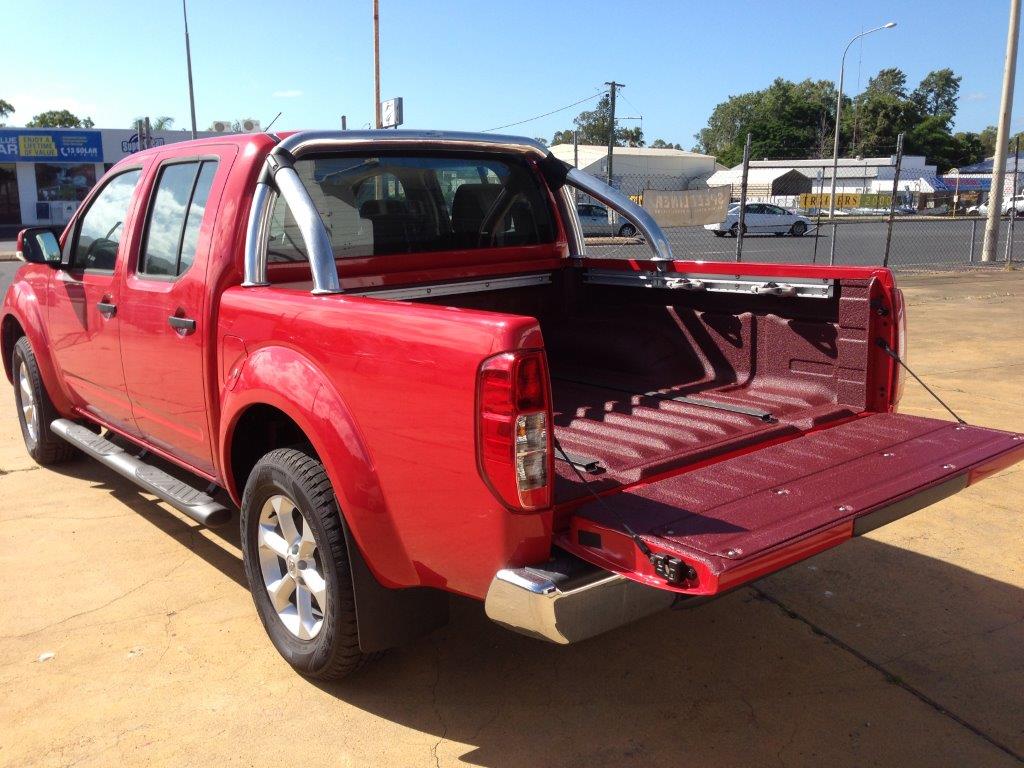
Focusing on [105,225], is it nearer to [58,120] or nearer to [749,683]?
[749,683]

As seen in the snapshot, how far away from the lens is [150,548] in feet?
15.2

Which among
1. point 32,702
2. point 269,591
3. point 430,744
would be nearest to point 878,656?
point 430,744

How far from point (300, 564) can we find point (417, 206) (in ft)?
6.01

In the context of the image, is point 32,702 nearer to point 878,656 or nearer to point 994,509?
point 878,656

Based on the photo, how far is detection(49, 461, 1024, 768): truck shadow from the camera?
9.75 ft

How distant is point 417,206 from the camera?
4.33 meters

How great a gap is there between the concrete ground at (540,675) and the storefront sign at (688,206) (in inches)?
428

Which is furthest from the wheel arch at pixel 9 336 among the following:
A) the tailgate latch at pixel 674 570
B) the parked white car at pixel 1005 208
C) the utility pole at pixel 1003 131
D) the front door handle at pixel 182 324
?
the parked white car at pixel 1005 208

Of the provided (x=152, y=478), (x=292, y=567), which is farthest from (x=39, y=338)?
(x=292, y=567)

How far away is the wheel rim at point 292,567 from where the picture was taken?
3.22 m

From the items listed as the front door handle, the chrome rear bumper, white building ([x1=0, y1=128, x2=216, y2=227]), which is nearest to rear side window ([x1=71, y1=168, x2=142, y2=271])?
the front door handle

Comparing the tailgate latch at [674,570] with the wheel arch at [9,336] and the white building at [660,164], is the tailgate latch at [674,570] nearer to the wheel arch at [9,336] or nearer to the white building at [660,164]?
the wheel arch at [9,336]

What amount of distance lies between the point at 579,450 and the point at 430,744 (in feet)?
3.64

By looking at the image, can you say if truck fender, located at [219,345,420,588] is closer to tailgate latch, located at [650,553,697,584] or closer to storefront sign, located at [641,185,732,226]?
tailgate latch, located at [650,553,697,584]
